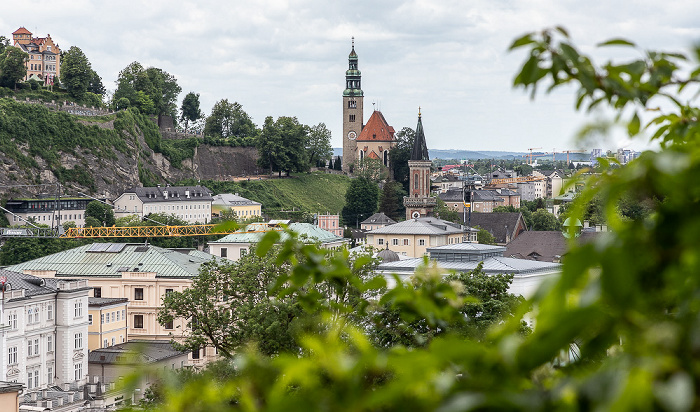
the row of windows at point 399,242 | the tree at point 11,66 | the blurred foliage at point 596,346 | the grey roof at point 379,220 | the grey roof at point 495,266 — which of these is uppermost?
the tree at point 11,66

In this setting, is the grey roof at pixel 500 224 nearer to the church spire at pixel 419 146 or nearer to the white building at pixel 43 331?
the church spire at pixel 419 146

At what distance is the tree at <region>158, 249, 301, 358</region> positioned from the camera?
2327 centimetres

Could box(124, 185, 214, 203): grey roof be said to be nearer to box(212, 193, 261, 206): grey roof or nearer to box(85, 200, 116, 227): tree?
box(212, 193, 261, 206): grey roof

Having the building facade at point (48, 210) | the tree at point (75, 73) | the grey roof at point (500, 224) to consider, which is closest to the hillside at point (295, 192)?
the tree at point (75, 73)

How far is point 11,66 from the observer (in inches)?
3802

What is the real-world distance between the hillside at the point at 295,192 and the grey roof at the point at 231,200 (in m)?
2.82

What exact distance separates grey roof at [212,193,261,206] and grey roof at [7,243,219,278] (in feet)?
158

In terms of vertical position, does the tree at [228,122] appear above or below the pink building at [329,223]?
above

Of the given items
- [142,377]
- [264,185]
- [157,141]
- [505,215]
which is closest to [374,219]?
[505,215]

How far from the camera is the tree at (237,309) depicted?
2327 cm

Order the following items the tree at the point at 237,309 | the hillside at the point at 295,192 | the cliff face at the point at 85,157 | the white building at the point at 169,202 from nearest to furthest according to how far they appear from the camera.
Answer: the tree at the point at 237,309
the cliff face at the point at 85,157
the white building at the point at 169,202
the hillside at the point at 295,192

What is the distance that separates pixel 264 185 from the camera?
116688 millimetres

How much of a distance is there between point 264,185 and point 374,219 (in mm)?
22596

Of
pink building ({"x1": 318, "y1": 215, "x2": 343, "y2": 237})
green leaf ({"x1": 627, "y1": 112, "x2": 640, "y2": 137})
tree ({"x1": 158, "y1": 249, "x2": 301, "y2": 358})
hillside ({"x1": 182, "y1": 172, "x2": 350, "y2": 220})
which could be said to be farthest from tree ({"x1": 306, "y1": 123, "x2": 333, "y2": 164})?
green leaf ({"x1": 627, "y1": 112, "x2": 640, "y2": 137})
